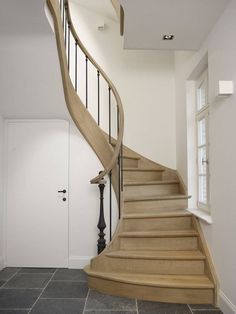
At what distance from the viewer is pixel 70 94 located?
9.59 ft

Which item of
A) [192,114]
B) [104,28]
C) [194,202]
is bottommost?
[194,202]

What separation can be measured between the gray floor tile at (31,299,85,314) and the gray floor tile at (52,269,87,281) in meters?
0.55

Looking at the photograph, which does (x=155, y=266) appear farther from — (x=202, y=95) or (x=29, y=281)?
(x=202, y=95)

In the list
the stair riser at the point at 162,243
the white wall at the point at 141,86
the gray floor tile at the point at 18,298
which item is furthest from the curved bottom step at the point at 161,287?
the white wall at the point at 141,86

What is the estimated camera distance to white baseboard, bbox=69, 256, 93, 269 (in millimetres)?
3369

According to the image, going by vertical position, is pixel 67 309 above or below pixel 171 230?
below

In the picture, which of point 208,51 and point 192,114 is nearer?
point 208,51

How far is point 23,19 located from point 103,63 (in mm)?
2126

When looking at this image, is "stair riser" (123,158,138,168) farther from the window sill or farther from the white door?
the window sill

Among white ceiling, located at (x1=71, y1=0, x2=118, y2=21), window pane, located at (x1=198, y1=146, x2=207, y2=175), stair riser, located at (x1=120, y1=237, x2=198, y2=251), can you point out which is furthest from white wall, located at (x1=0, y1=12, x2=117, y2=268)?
white ceiling, located at (x1=71, y1=0, x2=118, y2=21)

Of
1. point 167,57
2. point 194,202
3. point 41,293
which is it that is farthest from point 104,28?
point 41,293

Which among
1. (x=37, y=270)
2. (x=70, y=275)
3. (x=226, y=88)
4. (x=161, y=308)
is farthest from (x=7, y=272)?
(x=226, y=88)

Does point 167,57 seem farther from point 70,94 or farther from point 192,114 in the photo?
point 70,94

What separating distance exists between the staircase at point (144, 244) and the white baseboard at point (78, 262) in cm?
61
